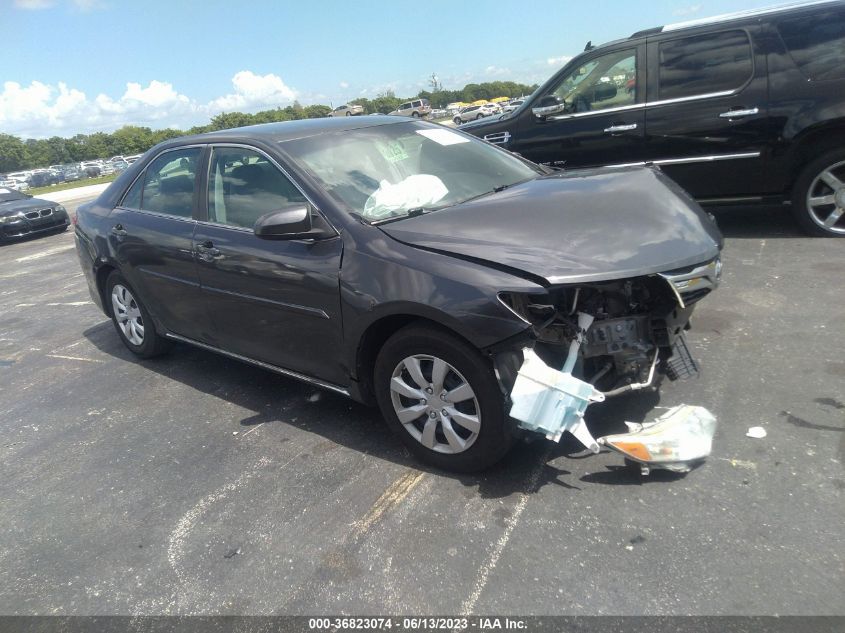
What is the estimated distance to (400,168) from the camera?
3.69 metres

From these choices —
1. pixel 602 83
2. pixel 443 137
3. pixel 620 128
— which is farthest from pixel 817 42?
pixel 443 137

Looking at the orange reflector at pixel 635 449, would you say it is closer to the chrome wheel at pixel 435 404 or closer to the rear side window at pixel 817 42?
the chrome wheel at pixel 435 404

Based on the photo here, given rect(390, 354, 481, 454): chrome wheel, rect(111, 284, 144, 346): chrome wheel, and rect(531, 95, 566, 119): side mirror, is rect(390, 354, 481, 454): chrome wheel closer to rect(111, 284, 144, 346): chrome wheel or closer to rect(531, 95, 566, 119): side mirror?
rect(111, 284, 144, 346): chrome wheel

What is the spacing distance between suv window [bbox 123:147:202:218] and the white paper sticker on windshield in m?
1.55

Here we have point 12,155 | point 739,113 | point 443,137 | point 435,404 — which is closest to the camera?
point 435,404

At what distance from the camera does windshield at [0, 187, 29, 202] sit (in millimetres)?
15250

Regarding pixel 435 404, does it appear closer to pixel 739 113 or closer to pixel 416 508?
pixel 416 508

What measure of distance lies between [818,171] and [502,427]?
4531 millimetres

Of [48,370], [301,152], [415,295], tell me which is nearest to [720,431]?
[415,295]

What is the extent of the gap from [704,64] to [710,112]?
478 mm

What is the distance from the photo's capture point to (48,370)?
536 centimetres

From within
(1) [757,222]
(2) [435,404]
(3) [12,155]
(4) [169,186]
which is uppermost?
(3) [12,155]

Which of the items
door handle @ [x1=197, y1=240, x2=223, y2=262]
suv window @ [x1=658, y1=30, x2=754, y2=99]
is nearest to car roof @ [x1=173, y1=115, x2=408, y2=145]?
door handle @ [x1=197, y1=240, x2=223, y2=262]

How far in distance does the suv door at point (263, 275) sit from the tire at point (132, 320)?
1.12m
